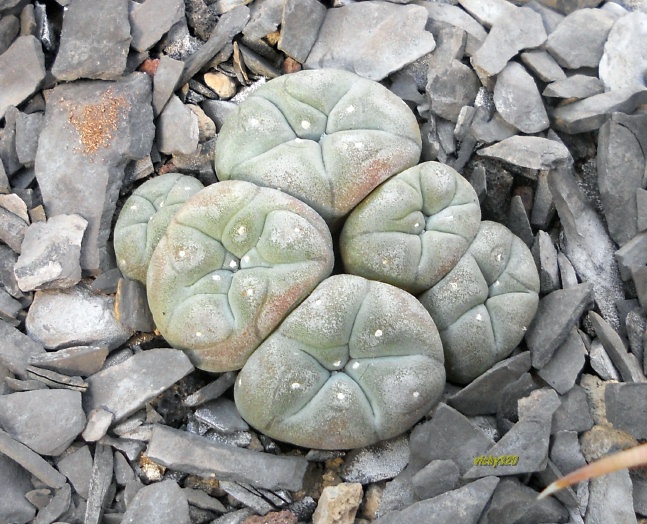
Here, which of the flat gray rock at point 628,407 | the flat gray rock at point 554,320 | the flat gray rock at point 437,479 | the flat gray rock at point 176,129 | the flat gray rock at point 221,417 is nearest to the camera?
the flat gray rock at point 437,479

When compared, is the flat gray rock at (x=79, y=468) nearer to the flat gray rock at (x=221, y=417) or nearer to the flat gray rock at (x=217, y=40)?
the flat gray rock at (x=221, y=417)

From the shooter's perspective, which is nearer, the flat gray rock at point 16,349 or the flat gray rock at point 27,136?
the flat gray rock at point 16,349

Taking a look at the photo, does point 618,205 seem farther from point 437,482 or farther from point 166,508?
point 166,508

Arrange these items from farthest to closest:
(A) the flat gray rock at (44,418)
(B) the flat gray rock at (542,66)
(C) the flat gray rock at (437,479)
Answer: (B) the flat gray rock at (542,66) → (A) the flat gray rock at (44,418) → (C) the flat gray rock at (437,479)

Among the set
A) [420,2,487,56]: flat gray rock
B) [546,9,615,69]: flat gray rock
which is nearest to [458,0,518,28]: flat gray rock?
[420,2,487,56]: flat gray rock

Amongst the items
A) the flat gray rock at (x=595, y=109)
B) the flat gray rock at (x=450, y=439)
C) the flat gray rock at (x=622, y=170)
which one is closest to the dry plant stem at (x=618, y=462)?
the flat gray rock at (x=450, y=439)

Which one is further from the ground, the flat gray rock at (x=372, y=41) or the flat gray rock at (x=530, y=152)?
the flat gray rock at (x=372, y=41)

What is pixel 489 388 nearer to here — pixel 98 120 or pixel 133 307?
pixel 133 307

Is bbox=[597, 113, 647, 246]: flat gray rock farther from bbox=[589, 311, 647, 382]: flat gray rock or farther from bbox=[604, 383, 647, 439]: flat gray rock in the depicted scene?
bbox=[604, 383, 647, 439]: flat gray rock
